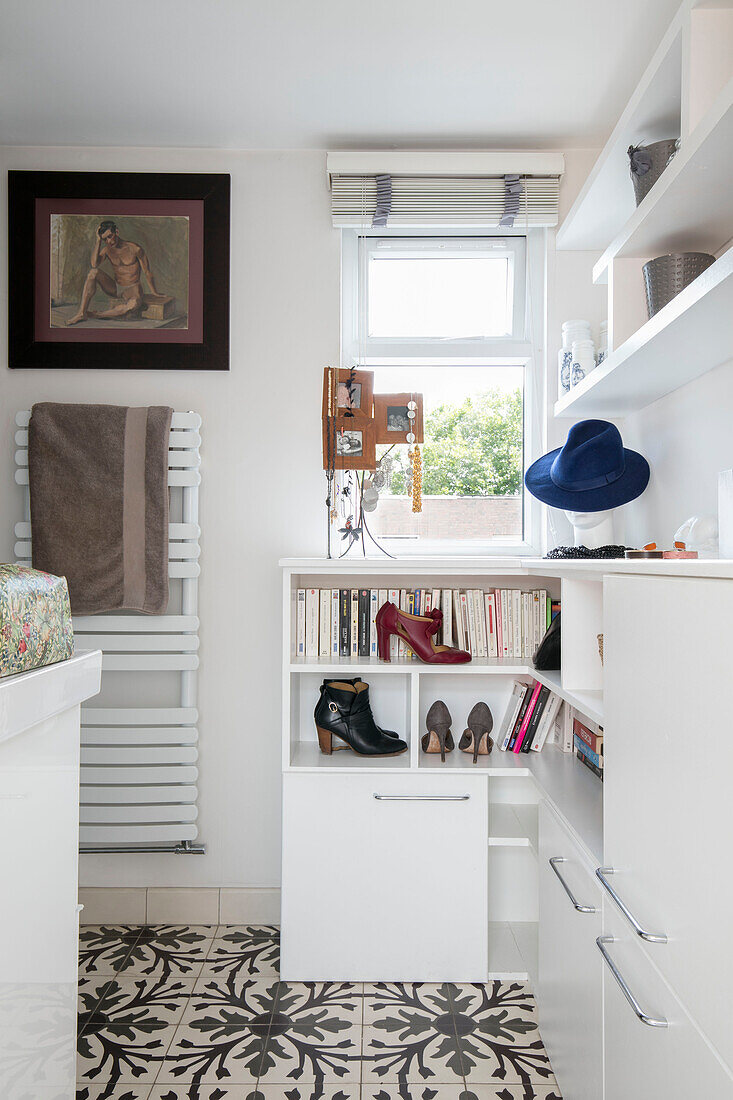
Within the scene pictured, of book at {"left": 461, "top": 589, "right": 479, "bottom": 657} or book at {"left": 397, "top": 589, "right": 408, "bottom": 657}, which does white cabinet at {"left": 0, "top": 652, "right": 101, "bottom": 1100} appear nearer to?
book at {"left": 397, "top": 589, "right": 408, "bottom": 657}

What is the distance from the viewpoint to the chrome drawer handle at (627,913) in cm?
104

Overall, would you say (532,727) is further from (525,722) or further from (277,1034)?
(277,1034)

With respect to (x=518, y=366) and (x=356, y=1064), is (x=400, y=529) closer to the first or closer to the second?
(x=518, y=366)

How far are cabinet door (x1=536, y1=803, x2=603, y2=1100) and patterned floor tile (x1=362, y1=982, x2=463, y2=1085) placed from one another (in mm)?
244

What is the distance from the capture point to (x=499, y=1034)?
2.00 m

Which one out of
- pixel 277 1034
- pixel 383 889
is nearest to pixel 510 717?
pixel 383 889

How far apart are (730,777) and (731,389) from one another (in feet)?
A: 3.76

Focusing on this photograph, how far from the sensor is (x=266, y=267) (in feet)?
8.71

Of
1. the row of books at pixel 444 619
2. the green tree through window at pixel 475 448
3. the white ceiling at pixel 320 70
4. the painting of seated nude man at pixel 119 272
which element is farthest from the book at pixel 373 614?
the white ceiling at pixel 320 70

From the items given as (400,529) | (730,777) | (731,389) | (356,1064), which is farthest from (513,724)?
(730,777)

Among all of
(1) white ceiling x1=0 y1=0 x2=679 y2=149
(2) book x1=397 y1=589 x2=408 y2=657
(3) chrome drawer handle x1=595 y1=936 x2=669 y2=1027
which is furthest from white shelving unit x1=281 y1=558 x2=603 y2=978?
(1) white ceiling x1=0 y1=0 x2=679 y2=149

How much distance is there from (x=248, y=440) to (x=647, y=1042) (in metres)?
2.02

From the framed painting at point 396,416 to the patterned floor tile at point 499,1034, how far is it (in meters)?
1.61

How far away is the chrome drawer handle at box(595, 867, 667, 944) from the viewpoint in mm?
1035
